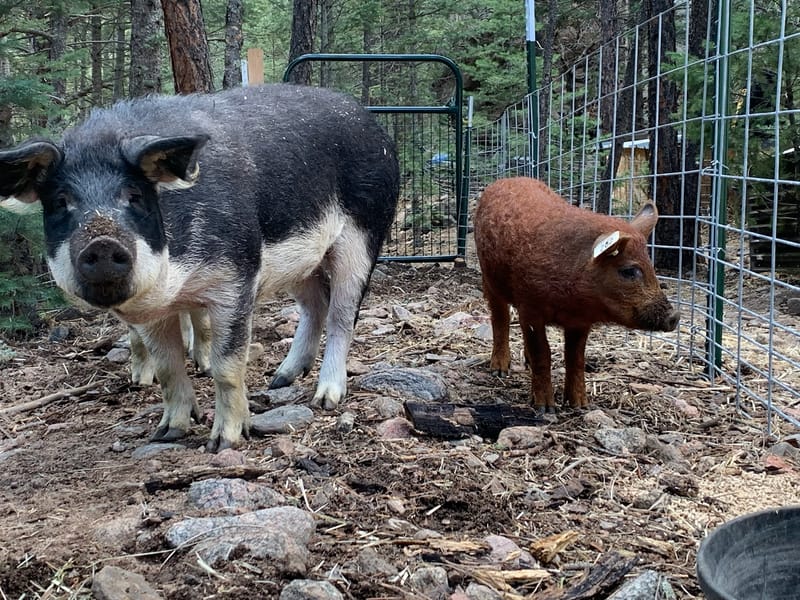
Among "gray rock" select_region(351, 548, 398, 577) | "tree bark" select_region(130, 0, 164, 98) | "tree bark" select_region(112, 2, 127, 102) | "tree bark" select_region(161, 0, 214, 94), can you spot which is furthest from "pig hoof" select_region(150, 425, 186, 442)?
"tree bark" select_region(112, 2, 127, 102)

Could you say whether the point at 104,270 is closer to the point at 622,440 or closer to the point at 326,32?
the point at 622,440

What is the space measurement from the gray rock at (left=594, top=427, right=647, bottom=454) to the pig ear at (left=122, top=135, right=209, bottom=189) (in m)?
2.42

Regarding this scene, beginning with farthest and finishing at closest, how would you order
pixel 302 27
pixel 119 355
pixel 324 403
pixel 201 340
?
1. pixel 302 27
2. pixel 119 355
3. pixel 201 340
4. pixel 324 403

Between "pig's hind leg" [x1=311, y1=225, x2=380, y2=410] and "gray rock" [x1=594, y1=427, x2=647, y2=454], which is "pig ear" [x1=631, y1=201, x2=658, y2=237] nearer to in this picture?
"gray rock" [x1=594, y1=427, x2=647, y2=454]

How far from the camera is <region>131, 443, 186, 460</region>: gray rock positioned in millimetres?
4512

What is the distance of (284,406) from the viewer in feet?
17.3

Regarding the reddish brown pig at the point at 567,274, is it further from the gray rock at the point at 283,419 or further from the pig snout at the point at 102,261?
the pig snout at the point at 102,261

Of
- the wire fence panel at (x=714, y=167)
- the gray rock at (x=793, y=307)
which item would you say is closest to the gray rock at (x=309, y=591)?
the wire fence panel at (x=714, y=167)

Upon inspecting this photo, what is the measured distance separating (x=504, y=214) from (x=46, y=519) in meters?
3.15

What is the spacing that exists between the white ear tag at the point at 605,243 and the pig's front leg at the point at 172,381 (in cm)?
227

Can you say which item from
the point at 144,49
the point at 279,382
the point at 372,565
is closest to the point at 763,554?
the point at 372,565

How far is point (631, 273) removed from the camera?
473 centimetres

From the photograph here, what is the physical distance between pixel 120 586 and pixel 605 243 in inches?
113

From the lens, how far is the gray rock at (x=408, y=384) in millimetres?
5328
